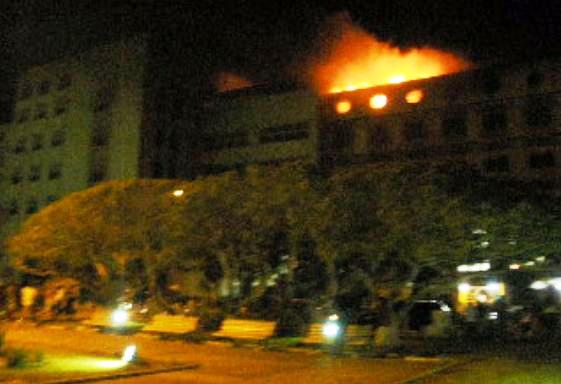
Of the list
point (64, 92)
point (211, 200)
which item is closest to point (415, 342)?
point (211, 200)

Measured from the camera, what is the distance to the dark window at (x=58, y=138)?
63.7 metres

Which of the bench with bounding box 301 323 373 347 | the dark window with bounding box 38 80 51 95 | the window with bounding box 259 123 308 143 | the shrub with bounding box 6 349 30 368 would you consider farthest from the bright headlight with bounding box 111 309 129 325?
the dark window with bounding box 38 80 51 95

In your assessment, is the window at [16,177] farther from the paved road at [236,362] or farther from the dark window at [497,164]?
the paved road at [236,362]

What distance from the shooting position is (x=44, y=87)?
66.0m

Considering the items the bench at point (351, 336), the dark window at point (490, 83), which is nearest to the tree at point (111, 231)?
the bench at point (351, 336)

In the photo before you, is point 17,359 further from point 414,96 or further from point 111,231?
point 414,96

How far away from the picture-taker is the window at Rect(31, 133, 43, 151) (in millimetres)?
65250

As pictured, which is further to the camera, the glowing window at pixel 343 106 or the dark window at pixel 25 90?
the dark window at pixel 25 90

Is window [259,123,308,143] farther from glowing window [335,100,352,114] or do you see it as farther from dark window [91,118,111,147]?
dark window [91,118,111,147]

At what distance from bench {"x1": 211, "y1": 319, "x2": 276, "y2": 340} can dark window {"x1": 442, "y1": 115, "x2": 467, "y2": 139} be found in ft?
89.0

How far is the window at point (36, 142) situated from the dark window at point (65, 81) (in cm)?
488

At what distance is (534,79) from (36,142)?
42.3 m

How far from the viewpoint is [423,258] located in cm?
2284

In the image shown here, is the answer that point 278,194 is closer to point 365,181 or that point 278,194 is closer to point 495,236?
point 365,181
